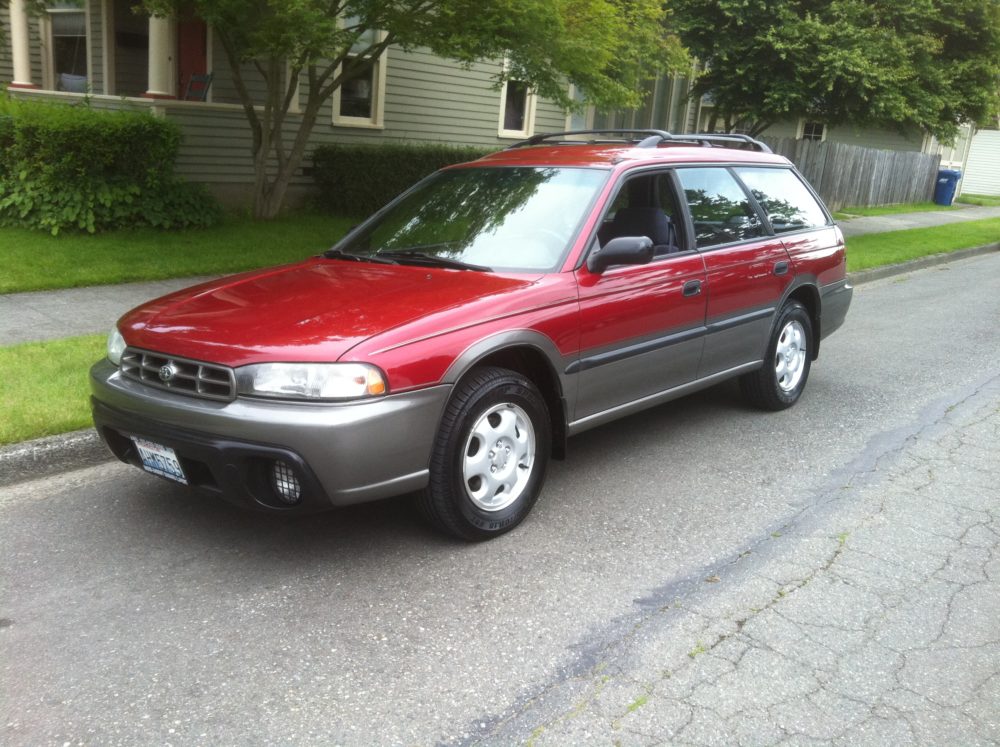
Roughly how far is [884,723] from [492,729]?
1.24 meters

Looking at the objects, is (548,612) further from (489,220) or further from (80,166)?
(80,166)

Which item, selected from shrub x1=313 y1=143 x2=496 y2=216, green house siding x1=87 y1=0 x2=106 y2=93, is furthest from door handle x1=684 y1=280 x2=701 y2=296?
green house siding x1=87 y1=0 x2=106 y2=93

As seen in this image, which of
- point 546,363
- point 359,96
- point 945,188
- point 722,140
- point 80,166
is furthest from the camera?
point 945,188

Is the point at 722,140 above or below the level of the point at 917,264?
above

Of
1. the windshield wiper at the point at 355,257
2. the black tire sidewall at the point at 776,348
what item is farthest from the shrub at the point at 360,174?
the windshield wiper at the point at 355,257

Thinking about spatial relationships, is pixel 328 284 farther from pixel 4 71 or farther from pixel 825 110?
pixel 4 71

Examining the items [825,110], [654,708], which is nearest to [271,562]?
[654,708]

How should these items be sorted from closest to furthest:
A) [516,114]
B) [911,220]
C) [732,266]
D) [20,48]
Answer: [732,266], [20,48], [516,114], [911,220]

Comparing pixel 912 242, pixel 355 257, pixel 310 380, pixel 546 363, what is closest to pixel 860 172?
pixel 912 242

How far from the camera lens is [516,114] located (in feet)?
62.4

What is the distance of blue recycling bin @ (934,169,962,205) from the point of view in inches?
1135

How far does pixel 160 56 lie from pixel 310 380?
10.7 metres

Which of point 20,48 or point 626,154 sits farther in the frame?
point 20,48

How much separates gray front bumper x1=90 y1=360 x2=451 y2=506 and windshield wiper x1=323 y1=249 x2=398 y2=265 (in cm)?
126
